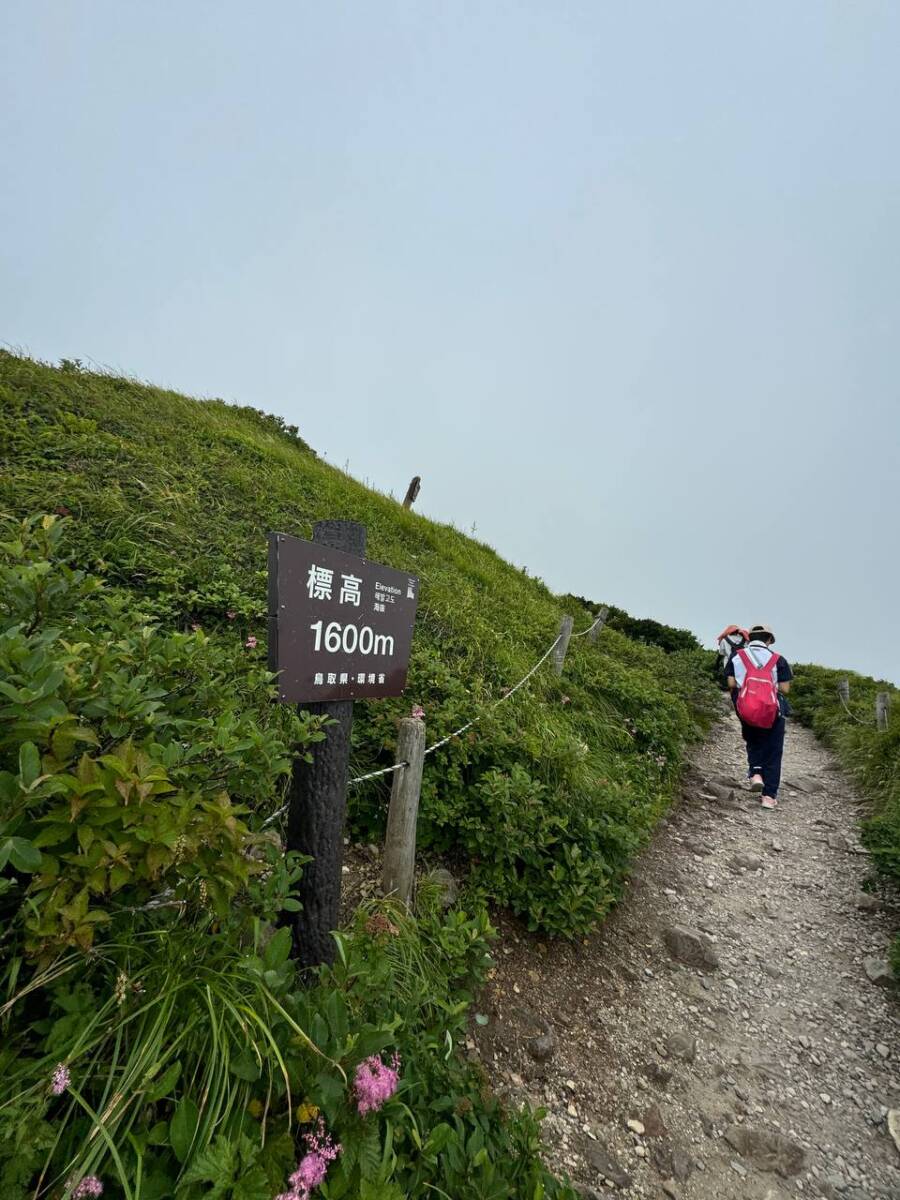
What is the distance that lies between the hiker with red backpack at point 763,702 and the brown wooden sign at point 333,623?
5.18 meters

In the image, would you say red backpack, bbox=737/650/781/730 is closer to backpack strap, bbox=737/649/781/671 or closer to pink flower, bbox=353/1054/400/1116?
backpack strap, bbox=737/649/781/671

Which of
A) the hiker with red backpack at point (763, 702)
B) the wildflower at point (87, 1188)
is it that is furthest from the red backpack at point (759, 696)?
the wildflower at point (87, 1188)

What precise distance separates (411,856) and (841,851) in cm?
482

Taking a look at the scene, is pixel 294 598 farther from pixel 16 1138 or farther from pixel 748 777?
pixel 748 777

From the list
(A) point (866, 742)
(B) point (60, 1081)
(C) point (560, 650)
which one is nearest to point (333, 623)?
(B) point (60, 1081)

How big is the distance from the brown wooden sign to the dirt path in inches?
75.0

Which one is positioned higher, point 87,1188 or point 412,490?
point 412,490

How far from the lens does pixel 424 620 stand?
19.1 feet

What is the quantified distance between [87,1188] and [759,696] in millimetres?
6520

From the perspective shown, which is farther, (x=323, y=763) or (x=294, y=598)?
(x=323, y=763)

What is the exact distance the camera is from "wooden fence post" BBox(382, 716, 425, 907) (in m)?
2.77

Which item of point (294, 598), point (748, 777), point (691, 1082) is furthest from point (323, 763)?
point (748, 777)

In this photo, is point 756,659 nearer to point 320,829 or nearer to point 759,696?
point 759,696

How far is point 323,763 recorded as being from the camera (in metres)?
2.07
